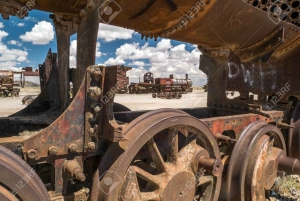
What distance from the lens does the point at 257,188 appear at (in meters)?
3.01

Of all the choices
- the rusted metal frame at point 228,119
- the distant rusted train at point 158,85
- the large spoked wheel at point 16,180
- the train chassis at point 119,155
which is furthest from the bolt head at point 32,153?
the distant rusted train at point 158,85

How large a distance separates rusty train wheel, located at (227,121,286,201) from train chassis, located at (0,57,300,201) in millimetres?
11

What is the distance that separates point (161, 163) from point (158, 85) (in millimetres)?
29468

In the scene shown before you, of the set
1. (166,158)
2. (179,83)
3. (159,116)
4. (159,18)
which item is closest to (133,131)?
(159,116)

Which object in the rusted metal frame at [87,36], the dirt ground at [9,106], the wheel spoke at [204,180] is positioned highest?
the rusted metal frame at [87,36]

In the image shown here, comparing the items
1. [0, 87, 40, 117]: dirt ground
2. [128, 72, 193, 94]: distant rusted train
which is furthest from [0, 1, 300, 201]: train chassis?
[128, 72, 193, 94]: distant rusted train

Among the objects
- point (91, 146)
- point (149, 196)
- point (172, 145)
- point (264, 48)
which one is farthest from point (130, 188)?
point (264, 48)

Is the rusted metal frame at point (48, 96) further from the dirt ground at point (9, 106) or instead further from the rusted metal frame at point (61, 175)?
the dirt ground at point (9, 106)

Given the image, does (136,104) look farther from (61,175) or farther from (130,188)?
(61,175)

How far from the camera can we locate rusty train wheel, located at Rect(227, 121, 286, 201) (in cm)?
293

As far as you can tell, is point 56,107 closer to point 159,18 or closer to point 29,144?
point 29,144

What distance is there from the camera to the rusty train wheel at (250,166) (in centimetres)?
293

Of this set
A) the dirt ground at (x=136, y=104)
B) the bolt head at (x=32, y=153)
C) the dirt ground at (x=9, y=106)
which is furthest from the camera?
the dirt ground at (x=136, y=104)

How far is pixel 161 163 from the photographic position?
2234 millimetres
